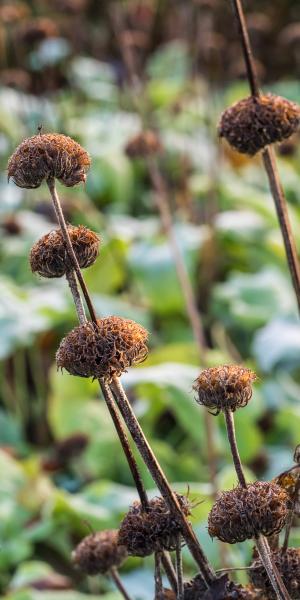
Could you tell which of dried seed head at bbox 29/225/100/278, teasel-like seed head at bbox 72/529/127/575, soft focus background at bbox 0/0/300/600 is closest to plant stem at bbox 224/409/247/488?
dried seed head at bbox 29/225/100/278

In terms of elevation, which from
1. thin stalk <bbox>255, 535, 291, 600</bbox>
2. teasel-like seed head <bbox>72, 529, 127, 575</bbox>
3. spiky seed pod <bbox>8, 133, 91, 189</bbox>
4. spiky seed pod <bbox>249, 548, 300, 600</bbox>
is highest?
spiky seed pod <bbox>8, 133, 91, 189</bbox>

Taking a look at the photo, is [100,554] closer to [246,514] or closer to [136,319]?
[246,514]

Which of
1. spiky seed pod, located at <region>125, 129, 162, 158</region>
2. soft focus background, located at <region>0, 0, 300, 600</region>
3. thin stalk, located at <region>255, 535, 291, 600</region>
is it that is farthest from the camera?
spiky seed pod, located at <region>125, 129, 162, 158</region>

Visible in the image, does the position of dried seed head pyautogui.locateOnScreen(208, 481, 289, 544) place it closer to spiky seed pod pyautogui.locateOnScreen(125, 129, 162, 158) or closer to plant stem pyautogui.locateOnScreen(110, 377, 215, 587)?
plant stem pyautogui.locateOnScreen(110, 377, 215, 587)

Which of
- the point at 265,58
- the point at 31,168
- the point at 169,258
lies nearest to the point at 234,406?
the point at 31,168

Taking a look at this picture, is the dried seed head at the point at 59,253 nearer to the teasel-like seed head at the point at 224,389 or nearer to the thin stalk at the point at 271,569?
the teasel-like seed head at the point at 224,389

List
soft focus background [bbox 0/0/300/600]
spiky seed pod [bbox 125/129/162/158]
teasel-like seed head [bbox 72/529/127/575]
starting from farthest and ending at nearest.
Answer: spiky seed pod [bbox 125/129/162/158]
soft focus background [bbox 0/0/300/600]
teasel-like seed head [bbox 72/529/127/575]
